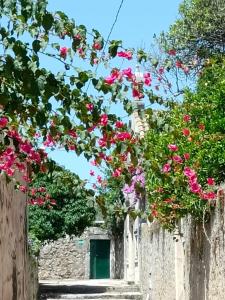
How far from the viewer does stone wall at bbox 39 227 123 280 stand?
41406 mm

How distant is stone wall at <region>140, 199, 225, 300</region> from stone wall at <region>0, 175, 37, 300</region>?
2.40 meters

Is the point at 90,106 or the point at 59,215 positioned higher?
the point at 59,215

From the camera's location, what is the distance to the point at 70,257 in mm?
41562

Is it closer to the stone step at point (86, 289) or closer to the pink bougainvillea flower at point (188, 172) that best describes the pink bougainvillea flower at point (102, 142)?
the pink bougainvillea flower at point (188, 172)

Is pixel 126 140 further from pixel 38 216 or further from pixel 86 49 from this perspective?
pixel 38 216

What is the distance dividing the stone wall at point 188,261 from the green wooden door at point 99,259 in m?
21.2

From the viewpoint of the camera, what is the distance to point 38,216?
27188mm

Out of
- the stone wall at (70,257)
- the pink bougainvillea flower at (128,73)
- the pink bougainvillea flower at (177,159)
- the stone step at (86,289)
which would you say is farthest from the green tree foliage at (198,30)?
the stone wall at (70,257)

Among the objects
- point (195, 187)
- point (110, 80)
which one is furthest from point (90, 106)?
point (195, 187)

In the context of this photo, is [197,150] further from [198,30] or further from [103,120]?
[198,30]

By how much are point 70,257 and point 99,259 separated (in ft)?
6.11

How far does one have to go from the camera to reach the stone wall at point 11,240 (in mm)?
7691

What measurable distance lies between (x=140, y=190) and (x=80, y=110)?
40.3 inches

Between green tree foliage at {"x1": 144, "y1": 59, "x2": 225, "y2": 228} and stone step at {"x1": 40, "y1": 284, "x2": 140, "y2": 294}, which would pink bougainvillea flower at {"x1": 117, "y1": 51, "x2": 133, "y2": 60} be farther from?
stone step at {"x1": 40, "y1": 284, "x2": 140, "y2": 294}
